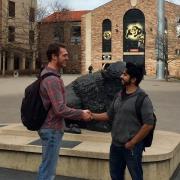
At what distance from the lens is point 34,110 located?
504cm

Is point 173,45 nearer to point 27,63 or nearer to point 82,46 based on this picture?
point 82,46

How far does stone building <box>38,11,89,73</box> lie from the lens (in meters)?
78.1

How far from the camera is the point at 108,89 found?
8.55 meters

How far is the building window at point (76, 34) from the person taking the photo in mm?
79312

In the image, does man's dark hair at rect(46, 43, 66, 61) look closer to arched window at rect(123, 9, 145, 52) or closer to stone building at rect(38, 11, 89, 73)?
arched window at rect(123, 9, 145, 52)

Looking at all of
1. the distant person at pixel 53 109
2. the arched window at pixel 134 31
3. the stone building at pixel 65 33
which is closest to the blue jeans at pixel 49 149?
the distant person at pixel 53 109

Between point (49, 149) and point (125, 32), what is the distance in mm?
65729

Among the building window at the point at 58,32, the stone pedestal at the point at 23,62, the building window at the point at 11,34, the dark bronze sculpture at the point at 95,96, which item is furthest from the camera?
the building window at the point at 58,32

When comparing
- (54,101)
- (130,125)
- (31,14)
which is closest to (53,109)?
(54,101)

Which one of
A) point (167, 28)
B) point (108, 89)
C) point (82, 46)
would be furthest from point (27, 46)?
point (108, 89)

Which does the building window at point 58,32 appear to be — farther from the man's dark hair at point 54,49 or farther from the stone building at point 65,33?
the man's dark hair at point 54,49

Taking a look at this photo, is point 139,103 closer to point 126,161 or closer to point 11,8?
point 126,161

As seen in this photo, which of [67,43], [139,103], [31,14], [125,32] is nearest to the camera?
[139,103]

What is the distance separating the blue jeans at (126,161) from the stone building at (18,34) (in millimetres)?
60127
